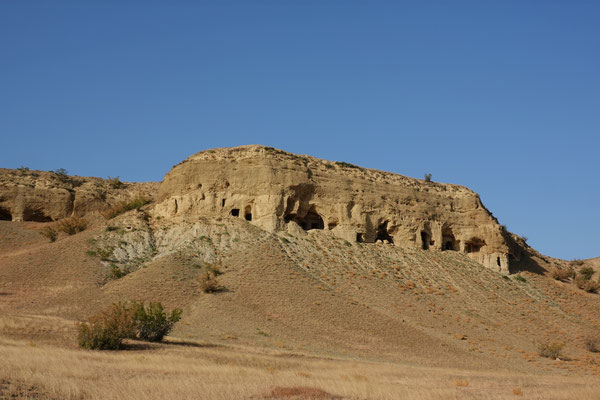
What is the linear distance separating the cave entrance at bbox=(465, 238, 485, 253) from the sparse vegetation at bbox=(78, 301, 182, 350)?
29697 millimetres

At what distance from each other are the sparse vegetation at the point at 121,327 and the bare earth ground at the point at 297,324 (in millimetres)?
911

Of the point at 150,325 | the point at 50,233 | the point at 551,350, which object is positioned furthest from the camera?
the point at 50,233

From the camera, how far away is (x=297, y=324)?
33.2 metres

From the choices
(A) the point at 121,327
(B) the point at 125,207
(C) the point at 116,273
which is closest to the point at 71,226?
(B) the point at 125,207

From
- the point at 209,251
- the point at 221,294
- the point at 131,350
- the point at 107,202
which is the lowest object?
the point at 131,350

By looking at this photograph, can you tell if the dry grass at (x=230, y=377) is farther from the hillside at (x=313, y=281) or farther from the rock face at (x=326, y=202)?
the rock face at (x=326, y=202)

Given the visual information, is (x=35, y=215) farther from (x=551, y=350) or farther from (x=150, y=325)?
(x=551, y=350)

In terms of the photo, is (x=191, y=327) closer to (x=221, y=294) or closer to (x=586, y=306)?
(x=221, y=294)

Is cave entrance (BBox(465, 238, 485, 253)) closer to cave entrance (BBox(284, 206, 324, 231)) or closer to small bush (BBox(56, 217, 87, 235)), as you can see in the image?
cave entrance (BBox(284, 206, 324, 231))

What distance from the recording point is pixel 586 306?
45.8 metres

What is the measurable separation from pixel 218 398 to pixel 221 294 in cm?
2009

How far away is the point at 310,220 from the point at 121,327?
24.0 m

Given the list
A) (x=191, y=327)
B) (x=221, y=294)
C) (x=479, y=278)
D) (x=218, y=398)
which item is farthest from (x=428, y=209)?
(x=218, y=398)

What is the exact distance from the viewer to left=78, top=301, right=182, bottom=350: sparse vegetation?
→ 24.2 m
